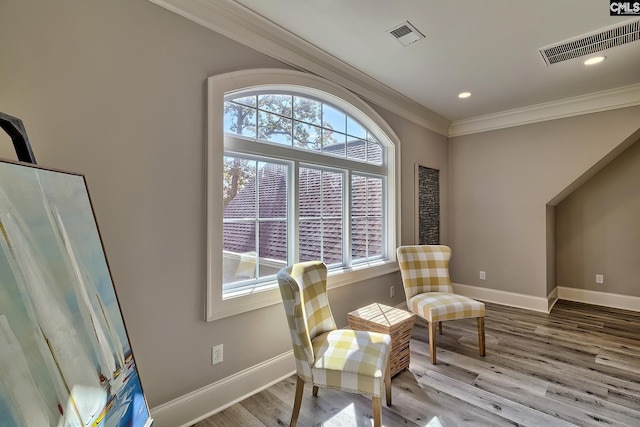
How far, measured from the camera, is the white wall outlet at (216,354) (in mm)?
1921

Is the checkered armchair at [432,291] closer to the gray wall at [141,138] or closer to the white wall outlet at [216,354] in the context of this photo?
the gray wall at [141,138]

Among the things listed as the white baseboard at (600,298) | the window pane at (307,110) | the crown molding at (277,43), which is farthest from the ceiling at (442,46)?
the white baseboard at (600,298)

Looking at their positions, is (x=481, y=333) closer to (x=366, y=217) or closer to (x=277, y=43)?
(x=366, y=217)

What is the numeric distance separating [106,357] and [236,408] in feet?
3.95

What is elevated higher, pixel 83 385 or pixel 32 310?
pixel 32 310

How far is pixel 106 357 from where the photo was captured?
3.43ft

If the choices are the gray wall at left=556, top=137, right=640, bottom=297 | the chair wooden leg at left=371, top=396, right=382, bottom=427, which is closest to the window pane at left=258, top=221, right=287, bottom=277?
the chair wooden leg at left=371, top=396, right=382, bottom=427

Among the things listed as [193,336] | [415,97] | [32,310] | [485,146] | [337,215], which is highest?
→ [415,97]

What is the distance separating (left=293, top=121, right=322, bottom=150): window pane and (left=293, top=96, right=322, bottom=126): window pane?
5 cm

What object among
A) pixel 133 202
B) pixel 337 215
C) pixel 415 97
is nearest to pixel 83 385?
pixel 133 202

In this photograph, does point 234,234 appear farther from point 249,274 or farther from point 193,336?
point 193,336

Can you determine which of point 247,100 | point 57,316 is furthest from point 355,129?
point 57,316

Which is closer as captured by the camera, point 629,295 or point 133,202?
point 133,202

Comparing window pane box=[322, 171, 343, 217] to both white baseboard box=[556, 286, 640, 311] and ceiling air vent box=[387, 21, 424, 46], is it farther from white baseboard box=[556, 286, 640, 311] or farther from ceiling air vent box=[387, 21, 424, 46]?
white baseboard box=[556, 286, 640, 311]
